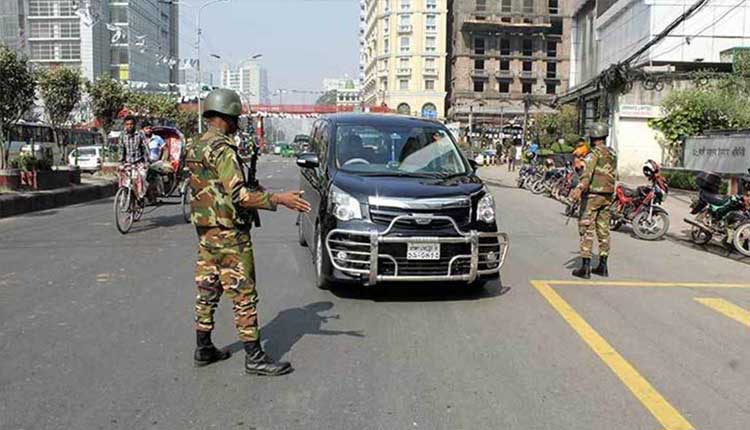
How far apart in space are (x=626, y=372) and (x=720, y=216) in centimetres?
743

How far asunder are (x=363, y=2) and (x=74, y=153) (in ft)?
377

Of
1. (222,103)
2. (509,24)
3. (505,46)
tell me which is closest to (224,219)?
(222,103)

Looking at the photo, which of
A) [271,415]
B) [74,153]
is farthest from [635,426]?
[74,153]

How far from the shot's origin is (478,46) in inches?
3750

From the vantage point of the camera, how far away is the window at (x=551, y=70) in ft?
320

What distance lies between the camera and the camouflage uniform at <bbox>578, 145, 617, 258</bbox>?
28.1ft

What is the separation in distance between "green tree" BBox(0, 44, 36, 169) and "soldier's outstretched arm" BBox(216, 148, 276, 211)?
13864mm

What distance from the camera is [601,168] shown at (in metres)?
8.59

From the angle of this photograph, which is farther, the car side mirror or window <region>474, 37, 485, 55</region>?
window <region>474, 37, 485, 55</region>

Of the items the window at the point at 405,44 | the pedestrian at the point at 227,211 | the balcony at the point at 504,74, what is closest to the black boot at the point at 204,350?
the pedestrian at the point at 227,211

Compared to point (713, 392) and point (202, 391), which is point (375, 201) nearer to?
point (202, 391)

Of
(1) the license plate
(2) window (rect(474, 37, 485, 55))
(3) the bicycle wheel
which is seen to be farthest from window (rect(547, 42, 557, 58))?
(1) the license plate

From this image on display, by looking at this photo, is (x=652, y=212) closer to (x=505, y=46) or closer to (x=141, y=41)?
(x=141, y=41)

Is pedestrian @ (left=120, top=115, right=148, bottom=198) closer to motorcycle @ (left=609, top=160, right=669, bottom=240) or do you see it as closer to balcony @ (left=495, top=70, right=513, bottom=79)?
motorcycle @ (left=609, top=160, right=669, bottom=240)
